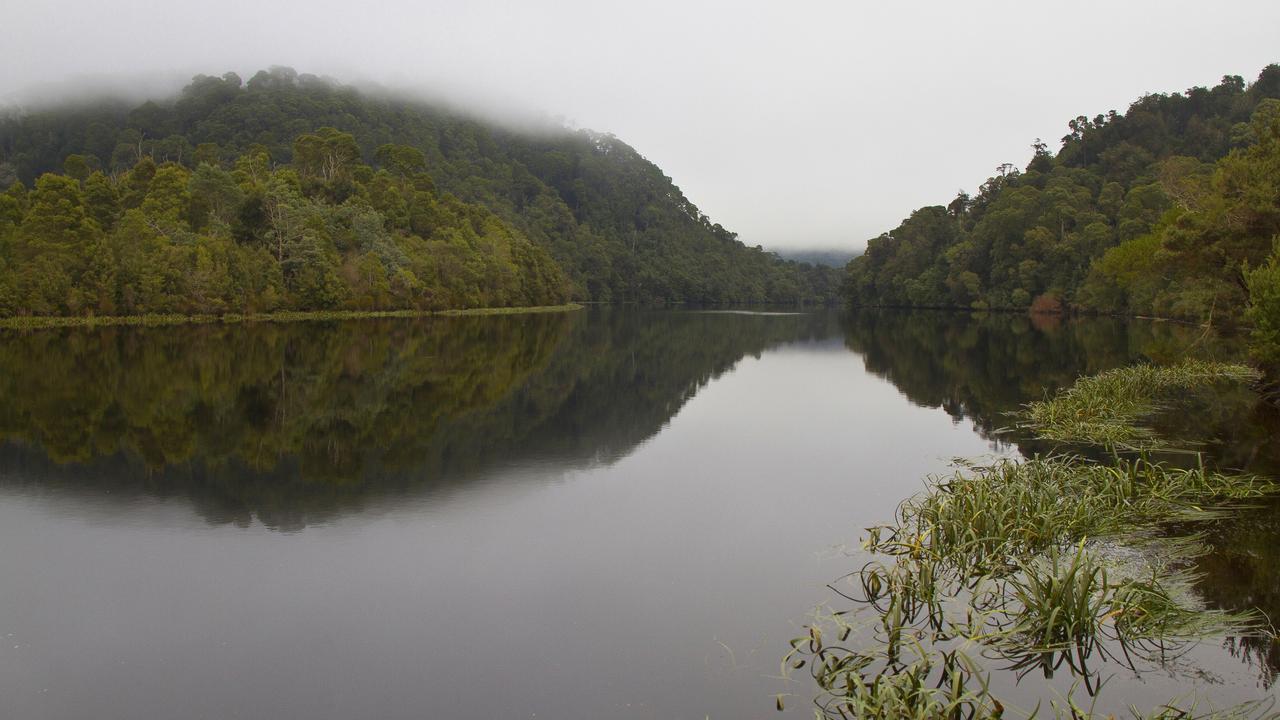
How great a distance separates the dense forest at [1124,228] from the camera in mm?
26922

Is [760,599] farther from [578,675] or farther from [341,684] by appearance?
[341,684]

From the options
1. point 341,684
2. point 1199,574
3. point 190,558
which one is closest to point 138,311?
point 190,558

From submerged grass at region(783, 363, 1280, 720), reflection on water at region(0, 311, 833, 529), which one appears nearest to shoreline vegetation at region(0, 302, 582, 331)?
reflection on water at region(0, 311, 833, 529)

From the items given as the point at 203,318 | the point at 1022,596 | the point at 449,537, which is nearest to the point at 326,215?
the point at 203,318

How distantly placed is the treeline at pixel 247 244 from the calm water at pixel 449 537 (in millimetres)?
29788

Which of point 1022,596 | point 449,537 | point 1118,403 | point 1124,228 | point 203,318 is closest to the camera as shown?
A: point 1022,596

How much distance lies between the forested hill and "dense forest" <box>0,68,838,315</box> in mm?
45912

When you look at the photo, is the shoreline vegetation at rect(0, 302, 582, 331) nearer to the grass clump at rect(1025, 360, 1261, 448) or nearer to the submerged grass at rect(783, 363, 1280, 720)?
the grass clump at rect(1025, 360, 1261, 448)

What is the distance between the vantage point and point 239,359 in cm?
3073

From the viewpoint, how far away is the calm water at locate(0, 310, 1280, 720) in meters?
6.78

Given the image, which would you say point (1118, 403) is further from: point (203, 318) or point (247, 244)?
point (247, 244)

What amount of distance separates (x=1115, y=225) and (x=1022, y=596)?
89.8 metres

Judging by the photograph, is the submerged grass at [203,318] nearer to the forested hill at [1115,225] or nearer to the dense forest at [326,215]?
the dense forest at [326,215]

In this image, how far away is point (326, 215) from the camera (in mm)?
70062
